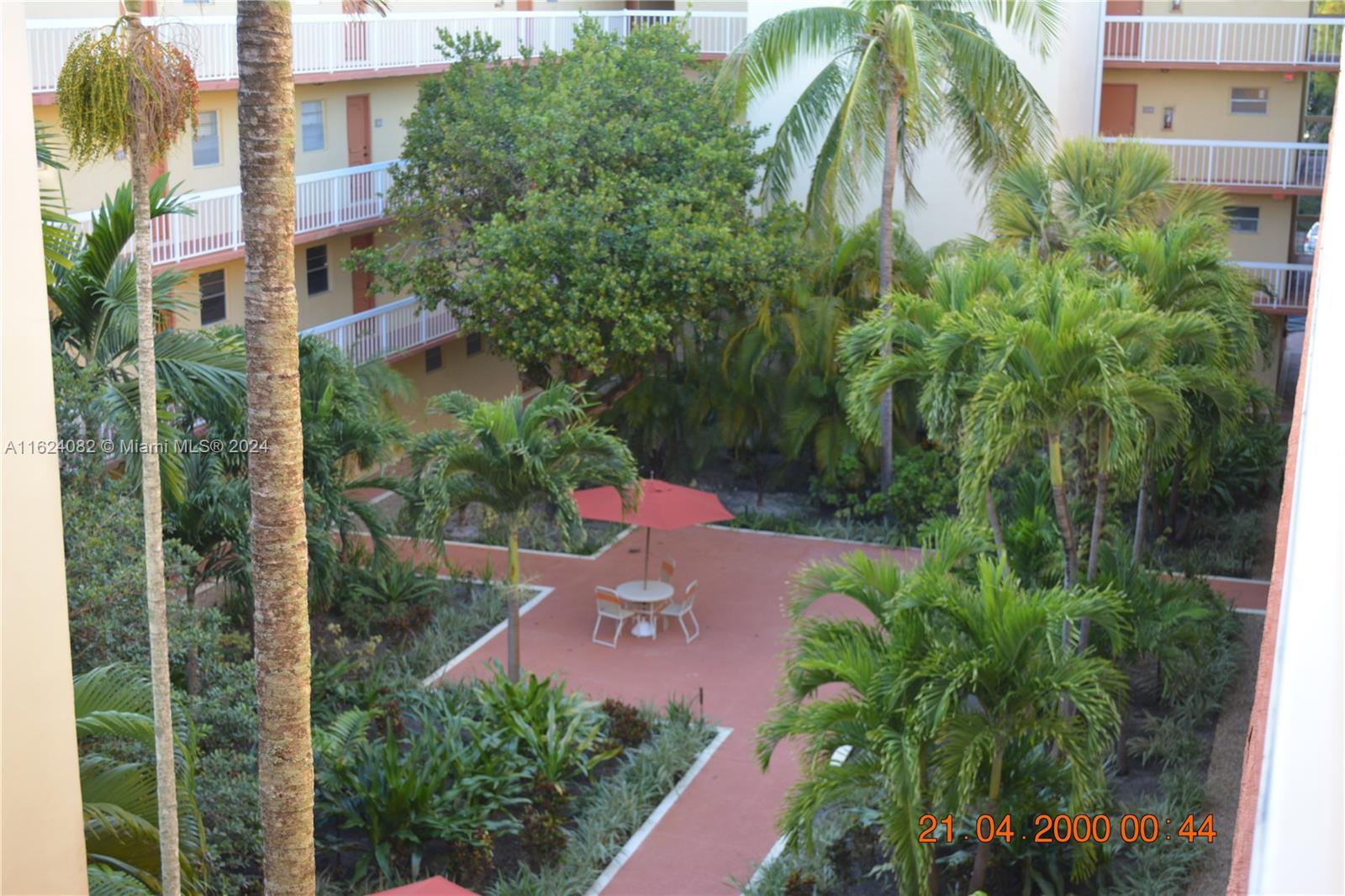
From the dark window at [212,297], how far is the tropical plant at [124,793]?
13.0 metres

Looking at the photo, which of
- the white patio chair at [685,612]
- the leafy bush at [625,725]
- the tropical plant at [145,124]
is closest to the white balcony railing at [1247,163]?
the white patio chair at [685,612]

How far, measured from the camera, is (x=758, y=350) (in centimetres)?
2275

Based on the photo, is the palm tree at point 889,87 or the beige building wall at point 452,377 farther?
the beige building wall at point 452,377

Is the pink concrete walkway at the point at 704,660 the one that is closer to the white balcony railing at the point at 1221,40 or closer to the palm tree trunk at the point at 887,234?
the palm tree trunk at the point at 887,234

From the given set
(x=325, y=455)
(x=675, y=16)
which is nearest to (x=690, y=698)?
(x=325, y=455)

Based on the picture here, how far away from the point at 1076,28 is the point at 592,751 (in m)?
18.6

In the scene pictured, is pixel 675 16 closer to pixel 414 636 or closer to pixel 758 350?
pixel 758 350

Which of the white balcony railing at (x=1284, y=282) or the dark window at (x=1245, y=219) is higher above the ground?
the dark window at (x=1245, y=219)

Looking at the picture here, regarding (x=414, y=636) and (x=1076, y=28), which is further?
(x=1076, y=28)

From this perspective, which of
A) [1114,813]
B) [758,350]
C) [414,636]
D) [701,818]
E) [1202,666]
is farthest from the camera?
[758,350]

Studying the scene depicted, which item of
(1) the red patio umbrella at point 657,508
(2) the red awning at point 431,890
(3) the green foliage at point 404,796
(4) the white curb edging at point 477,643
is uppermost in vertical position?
(1) the red patio umbrella at point 657,508

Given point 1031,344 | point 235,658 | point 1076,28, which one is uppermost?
point 1076,28

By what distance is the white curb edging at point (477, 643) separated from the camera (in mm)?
16031

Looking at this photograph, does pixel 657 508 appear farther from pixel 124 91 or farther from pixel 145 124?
pixel 124 91
